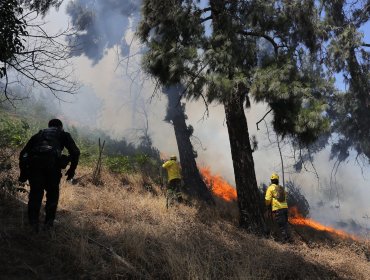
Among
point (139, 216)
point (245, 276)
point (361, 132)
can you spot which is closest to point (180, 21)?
point (139, 216)

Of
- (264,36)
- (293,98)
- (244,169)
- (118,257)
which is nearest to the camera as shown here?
(118,257)

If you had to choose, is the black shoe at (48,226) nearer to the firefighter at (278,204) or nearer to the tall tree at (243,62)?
the tall tree at (243,62)

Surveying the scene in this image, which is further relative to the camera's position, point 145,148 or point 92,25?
point 92,25

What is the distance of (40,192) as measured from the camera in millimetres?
5090

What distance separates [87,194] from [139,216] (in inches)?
77.2

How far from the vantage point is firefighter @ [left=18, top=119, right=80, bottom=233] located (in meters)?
5.07

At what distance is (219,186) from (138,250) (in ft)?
39.5

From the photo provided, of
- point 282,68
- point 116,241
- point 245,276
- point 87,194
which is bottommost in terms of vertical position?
point 245,276

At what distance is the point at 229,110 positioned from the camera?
28.7 feet

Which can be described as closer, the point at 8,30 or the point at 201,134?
the point at 8,30

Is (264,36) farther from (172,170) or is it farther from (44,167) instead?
(44,167)

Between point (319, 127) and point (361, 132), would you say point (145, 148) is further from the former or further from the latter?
point (319, 127)

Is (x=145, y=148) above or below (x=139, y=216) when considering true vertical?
above

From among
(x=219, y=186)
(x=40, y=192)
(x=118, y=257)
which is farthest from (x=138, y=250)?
(x=219, y=186)
